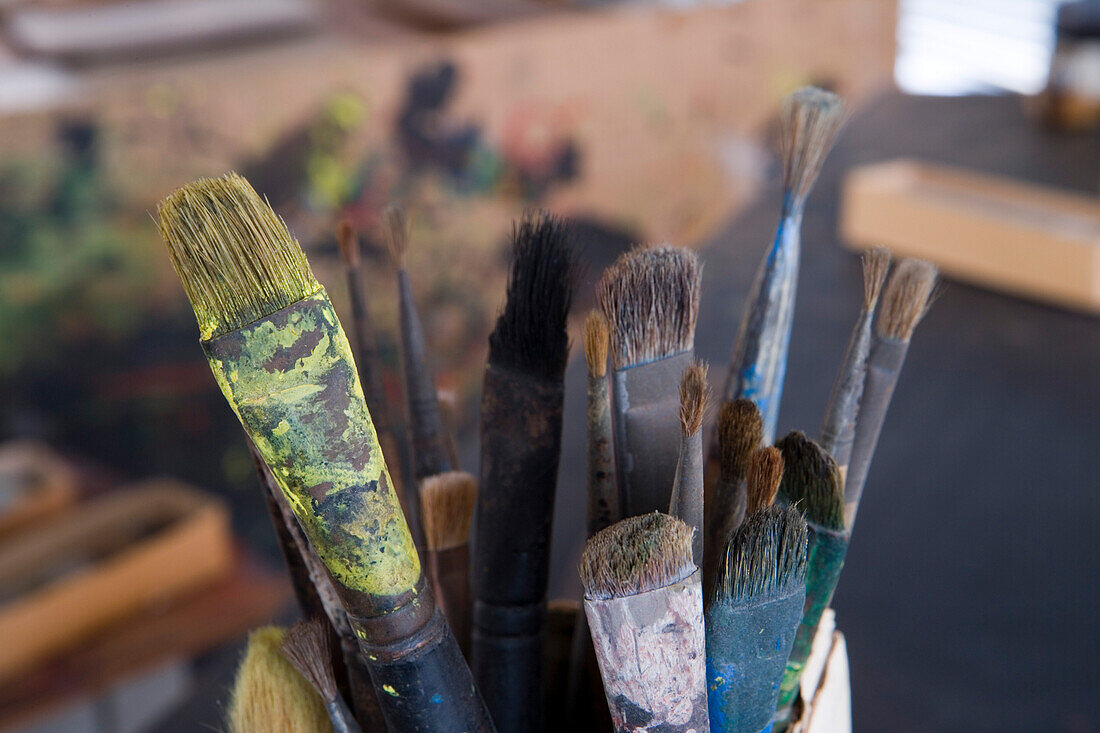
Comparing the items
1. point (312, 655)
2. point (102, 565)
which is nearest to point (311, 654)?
point (312, 655)

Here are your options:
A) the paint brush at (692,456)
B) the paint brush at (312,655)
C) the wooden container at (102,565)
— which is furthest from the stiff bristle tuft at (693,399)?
the wooden container at (102,565)

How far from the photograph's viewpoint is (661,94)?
1.66 metres

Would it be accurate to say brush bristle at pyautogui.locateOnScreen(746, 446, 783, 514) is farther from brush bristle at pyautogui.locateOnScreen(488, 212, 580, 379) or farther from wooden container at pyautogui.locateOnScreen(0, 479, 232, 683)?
wooden container at pyautogui.locateOnScreen(0, 479, 232, 683)

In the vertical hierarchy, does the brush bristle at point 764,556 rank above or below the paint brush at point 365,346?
below

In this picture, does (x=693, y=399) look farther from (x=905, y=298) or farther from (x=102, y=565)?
(x=102, y=565)

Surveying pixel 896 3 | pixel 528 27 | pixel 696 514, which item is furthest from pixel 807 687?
pixel 896 3

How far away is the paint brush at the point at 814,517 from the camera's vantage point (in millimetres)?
245

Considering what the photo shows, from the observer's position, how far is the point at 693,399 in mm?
226

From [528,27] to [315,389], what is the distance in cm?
132

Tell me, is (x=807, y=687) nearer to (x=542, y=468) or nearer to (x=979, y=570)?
(x=542, y=468)

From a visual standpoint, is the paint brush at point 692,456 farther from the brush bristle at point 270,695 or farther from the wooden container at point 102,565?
the wooden container at point 102,565

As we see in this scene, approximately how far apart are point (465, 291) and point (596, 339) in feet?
3.67

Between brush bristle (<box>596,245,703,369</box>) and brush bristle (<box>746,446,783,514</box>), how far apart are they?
50 millimetres

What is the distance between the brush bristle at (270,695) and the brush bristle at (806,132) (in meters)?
0.21
